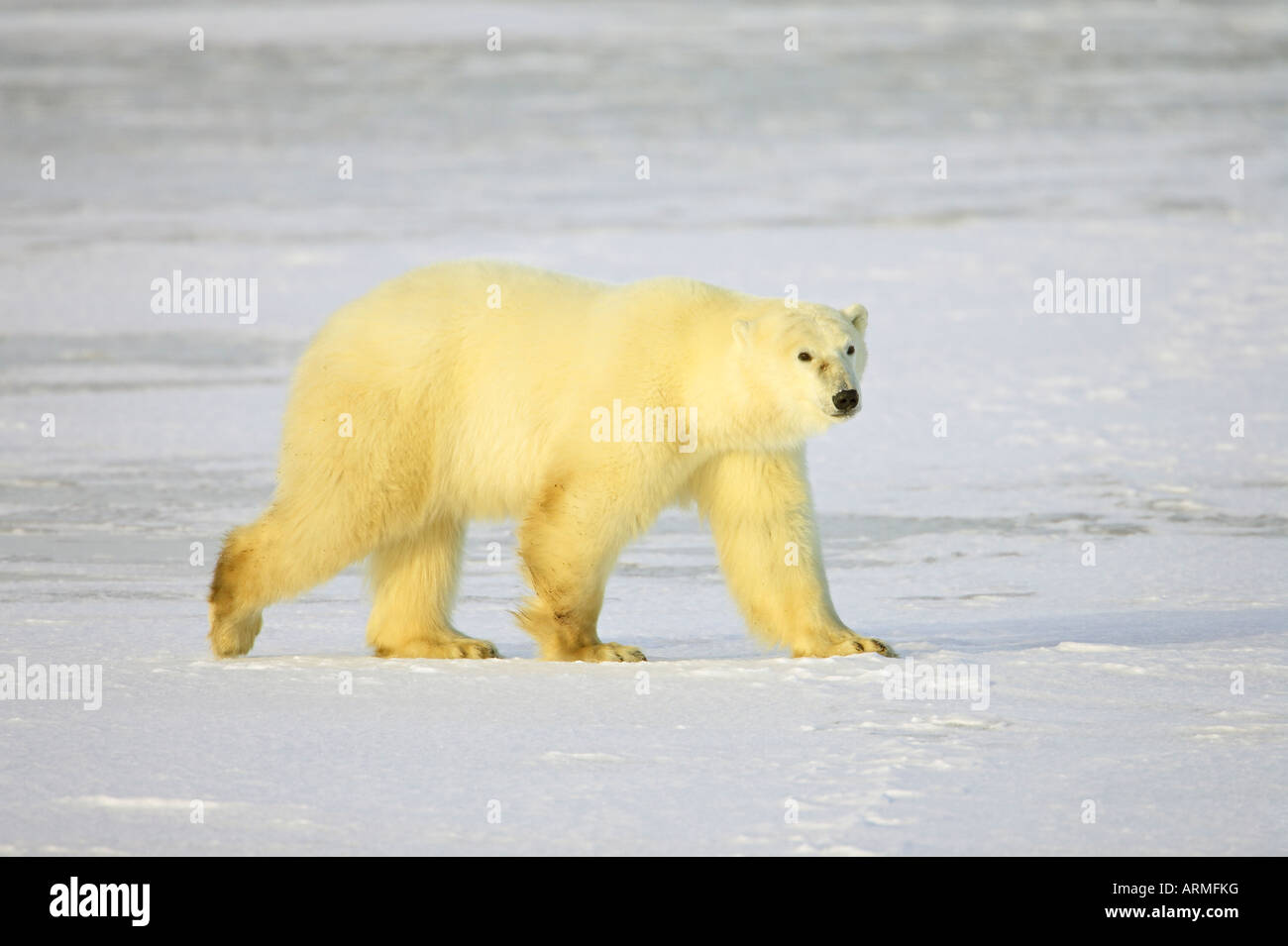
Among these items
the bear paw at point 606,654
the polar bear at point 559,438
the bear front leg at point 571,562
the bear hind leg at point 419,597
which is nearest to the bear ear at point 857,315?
the polar bear at point 559,438

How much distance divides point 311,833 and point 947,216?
1055 centimetres

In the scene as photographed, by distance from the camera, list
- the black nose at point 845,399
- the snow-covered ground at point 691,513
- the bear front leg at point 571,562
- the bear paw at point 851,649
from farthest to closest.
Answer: the bear paw at point 851,649 < the bear front leg at point 571,562 < the black nose at point 845,399 < the snow-covered ground at point 691,513

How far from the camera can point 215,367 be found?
9.34 meters

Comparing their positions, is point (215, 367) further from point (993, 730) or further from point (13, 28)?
point (13, 28)

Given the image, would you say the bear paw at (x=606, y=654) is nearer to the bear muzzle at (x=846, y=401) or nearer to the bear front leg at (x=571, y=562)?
the bear front leg at (x=571, y=562)

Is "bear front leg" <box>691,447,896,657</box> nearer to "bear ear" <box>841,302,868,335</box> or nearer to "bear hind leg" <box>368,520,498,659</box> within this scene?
"bear ear" <box>841,302,868,335</box>

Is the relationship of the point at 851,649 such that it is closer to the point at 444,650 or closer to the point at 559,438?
the point at 559,438

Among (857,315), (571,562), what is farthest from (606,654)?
(857,315)

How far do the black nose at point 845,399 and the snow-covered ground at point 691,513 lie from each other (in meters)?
0.65

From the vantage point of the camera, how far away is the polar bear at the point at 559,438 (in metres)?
4.71

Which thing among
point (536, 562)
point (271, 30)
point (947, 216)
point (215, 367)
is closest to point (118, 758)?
point (536, 562)

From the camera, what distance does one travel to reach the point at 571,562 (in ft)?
15.5

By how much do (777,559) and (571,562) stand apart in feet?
1.77

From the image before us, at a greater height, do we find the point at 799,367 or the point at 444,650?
the point at 799,367
